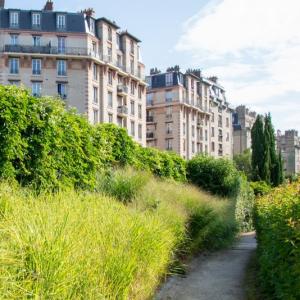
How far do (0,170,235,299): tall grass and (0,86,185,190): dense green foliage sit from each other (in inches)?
77.3

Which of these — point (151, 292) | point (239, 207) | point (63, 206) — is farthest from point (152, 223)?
point (239, 207)

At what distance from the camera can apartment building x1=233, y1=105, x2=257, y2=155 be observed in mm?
88438

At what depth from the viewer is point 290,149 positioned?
349ft

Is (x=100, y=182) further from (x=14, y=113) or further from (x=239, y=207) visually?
(x=239, y=207)

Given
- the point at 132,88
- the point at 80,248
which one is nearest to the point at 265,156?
the point at 132,88

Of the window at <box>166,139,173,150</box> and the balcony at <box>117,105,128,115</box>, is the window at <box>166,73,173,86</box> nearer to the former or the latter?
the window at <box>166,139,173,150</box>

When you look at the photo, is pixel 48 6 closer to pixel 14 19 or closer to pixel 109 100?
pixel 14 19

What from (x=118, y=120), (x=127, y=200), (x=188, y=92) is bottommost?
(x=127, y=200)

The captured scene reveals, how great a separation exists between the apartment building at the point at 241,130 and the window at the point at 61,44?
5068 centimetres

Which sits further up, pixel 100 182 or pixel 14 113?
pixel 14 113

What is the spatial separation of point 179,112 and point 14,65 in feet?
83.5

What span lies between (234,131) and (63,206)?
8570cm

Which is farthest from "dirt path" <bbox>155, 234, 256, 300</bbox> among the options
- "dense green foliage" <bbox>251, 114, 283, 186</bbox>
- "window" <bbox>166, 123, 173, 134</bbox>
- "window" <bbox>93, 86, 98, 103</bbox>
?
"window" <bbox>166, 123, 173, 134</bbox>

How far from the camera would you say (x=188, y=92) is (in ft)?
214
